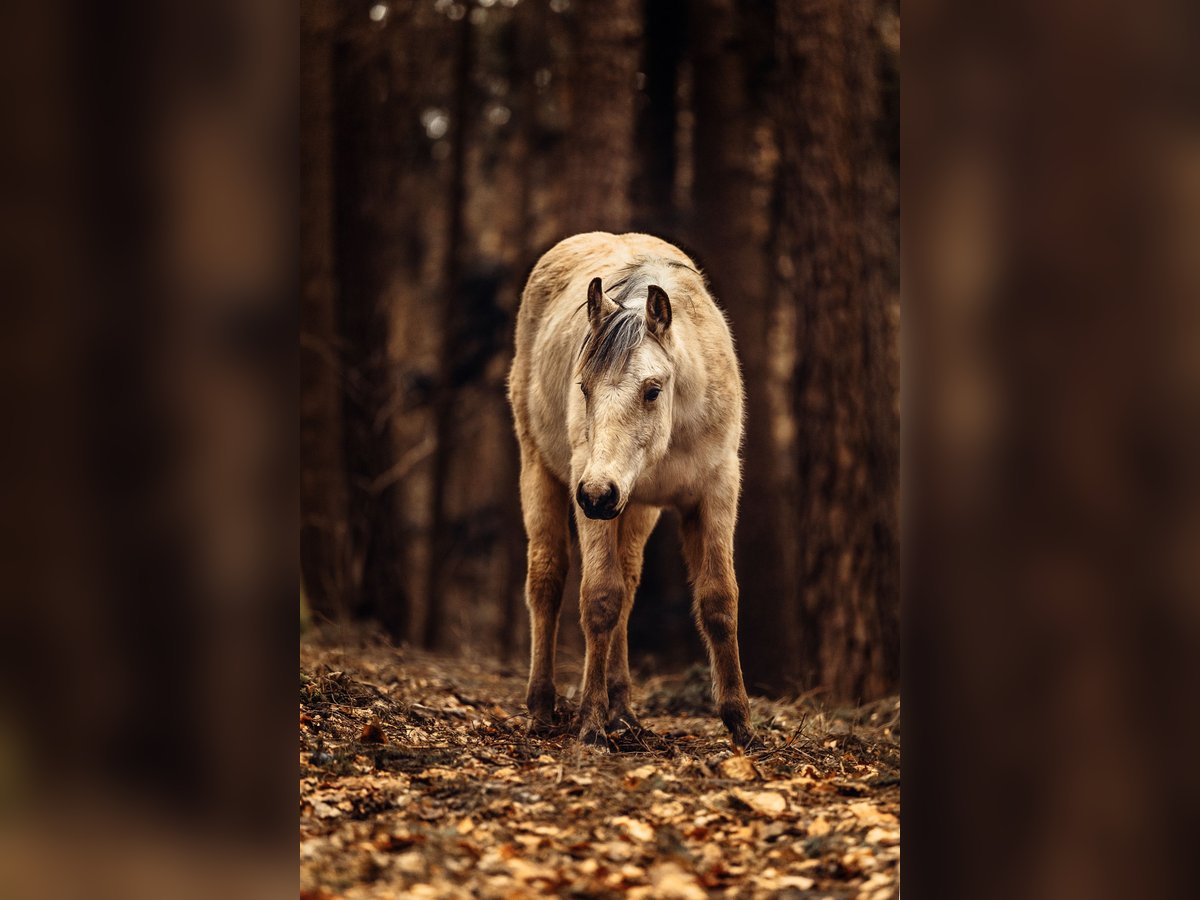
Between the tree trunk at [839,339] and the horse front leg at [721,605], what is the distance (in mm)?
1244

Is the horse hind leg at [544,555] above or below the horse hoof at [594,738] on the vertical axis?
above

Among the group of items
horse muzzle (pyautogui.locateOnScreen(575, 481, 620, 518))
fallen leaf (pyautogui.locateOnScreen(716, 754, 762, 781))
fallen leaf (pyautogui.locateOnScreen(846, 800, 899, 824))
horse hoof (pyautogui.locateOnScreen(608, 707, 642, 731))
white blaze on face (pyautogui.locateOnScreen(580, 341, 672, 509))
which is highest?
white blaze on face (pyautogui.locateOnScreen(580, 341, 672, 509))

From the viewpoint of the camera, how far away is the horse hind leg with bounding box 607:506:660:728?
5.16 m

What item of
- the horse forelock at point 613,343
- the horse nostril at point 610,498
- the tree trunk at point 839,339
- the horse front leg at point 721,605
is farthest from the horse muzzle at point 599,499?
the tree trunk at point 839,339

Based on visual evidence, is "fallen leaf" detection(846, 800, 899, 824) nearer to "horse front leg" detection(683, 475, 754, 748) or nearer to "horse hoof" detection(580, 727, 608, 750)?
"horse front leg" detection(683, 475, 754, 748)

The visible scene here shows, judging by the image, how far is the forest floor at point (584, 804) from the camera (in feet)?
12.9

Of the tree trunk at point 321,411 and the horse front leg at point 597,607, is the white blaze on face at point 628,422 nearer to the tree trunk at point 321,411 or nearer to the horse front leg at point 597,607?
the horse front leg at point 597,607

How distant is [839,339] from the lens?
20.7ft
